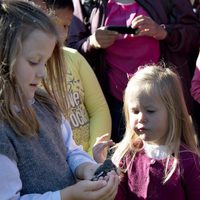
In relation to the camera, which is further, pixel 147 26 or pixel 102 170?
pixel 147 26

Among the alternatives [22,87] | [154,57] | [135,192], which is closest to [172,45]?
[154,57]

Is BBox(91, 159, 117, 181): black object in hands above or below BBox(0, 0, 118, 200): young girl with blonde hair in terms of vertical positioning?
below

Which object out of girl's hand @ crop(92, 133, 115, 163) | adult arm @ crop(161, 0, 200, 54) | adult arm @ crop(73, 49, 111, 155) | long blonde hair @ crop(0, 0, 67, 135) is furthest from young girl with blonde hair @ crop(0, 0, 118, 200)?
adult arm @ crop(161, 0, 200, 54)

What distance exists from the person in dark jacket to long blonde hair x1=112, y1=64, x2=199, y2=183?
607 millimetres

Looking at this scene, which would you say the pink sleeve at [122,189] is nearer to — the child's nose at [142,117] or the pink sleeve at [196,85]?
the child's nose at [142,117]

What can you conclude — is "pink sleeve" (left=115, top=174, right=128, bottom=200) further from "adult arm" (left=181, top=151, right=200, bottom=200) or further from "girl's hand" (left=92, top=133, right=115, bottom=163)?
"adult arm" (left=181, top=151, right=200, bottom=200)

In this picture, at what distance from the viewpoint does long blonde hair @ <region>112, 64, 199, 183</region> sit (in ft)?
8.04

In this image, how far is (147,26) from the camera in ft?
9.93

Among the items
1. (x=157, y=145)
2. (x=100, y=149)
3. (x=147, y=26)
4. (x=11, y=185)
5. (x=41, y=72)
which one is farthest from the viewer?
(x=147, y=26)

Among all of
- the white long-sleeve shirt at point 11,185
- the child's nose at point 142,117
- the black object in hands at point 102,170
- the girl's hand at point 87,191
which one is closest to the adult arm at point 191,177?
the child's nose at point 142,117

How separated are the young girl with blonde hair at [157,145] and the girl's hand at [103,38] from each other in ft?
1.88

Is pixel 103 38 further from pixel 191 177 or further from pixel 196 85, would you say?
pixel 191 177

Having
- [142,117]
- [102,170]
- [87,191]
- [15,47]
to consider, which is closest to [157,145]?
[142,117]

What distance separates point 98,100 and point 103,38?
1.15ft
